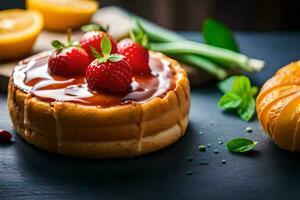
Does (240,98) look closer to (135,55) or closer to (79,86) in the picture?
(135,55)

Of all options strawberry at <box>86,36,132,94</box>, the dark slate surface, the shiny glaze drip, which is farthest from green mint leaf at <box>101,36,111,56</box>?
the dark slate surface

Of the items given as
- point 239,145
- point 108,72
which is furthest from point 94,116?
point 239,145

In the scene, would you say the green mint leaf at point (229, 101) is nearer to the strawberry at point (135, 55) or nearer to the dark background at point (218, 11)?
the strawberry at point (135, 55)

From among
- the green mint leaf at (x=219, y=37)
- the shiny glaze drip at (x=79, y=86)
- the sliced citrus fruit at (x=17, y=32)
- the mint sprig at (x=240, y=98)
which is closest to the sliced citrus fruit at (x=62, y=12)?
the sliced citrus fruit at (x=17, y=32)

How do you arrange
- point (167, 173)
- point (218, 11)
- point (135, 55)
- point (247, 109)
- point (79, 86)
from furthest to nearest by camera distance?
point (218, 11)
point (247, 109)
point (135, 55)
point (79, 86)
point (167, 173)

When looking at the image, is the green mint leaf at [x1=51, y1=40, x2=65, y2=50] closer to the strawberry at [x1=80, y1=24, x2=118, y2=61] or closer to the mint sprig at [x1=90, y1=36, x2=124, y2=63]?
the strawberry at [x1=80, y1=24, x2=118, y2=61]

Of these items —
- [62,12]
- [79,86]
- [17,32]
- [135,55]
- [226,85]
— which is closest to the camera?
[79,86]

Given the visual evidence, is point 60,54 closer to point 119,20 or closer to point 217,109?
point 217,109
